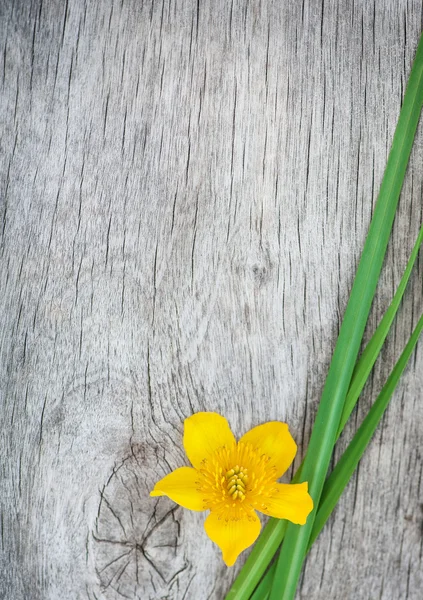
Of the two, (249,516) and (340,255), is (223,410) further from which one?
(340,255)

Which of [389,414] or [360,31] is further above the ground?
[360,31]

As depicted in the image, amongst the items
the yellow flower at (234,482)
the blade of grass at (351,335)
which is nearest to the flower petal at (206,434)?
the yellow flower at (234,482)

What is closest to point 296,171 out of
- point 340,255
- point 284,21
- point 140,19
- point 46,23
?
point 340,255

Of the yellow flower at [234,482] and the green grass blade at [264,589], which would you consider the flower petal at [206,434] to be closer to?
the yellow flower at [234,482]

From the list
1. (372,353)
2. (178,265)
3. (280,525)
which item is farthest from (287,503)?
(178,265)

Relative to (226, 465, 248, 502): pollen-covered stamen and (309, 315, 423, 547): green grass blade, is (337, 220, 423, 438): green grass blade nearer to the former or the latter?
(309, 315, 423, 547): green grass blade

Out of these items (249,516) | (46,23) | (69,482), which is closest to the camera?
(249,516)

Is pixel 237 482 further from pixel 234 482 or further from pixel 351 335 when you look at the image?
pixel 351 335
